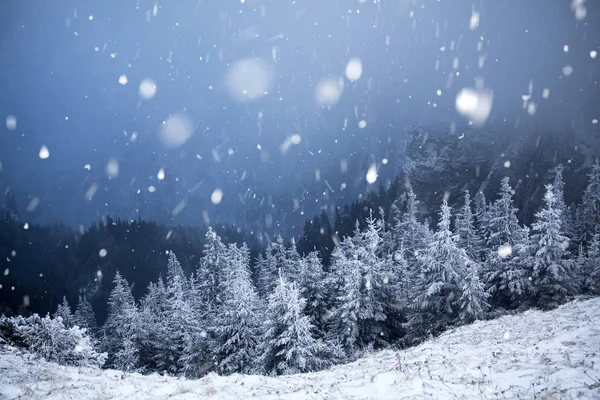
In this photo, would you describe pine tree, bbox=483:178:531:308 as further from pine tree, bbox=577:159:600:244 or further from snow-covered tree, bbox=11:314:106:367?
snow-covered tree, bbox=11:314:106:367

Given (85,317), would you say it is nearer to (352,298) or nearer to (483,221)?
(352,298)

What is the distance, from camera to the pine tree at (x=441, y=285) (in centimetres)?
2424

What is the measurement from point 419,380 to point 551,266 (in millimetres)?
19629

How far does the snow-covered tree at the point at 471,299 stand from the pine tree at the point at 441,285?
492 mm

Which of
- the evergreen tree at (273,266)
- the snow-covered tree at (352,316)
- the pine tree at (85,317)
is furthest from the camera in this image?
the pine tree at (85,317)

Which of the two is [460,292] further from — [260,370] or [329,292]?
[260,370]

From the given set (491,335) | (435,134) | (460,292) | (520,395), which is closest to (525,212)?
(435,134)

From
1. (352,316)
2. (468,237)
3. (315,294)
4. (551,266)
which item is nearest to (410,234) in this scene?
(468,237)

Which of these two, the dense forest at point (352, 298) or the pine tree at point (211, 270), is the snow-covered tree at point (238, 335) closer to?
the dense forest at point (352, 298)

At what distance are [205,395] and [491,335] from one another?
13040mm

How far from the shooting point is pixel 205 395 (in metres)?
8.97

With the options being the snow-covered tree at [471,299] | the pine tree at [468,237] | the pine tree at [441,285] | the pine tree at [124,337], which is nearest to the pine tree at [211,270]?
the pine tree at [124,337]

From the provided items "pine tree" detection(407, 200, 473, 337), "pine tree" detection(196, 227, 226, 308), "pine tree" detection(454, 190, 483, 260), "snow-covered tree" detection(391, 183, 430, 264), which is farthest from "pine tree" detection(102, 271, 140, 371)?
"pine tree" detection(454, 190, 483, 260)

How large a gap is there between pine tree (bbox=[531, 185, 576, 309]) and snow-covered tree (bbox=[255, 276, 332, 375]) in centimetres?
1531
